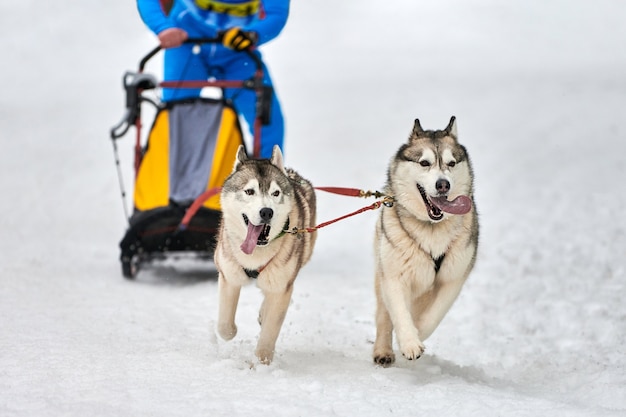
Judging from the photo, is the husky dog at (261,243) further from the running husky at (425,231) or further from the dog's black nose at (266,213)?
the running husky at (425,231)

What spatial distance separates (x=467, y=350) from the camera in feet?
14.3

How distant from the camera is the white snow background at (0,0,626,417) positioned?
305 cm

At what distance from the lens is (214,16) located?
6.22 metres

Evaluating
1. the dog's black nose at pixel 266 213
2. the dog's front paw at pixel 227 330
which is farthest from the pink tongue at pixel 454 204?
the dog's front paw at pixel 227 330

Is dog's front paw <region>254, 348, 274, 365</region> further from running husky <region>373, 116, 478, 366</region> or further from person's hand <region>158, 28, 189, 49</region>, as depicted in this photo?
person's hand <region>158, 28, 189, 49</region>

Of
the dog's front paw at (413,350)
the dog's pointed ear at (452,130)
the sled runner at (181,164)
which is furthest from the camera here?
the sled runner at (181,164)

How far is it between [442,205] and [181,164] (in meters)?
2.62

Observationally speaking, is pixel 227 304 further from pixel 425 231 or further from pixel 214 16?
pixel 214 16

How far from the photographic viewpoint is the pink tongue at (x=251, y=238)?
3355mm

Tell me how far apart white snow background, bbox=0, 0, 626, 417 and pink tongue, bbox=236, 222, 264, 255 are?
46 centimetres

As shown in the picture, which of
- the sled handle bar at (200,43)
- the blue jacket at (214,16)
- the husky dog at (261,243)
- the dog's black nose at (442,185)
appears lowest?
the husky dog at (261,243)

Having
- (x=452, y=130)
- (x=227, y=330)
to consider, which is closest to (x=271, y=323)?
(x=227, y=330)

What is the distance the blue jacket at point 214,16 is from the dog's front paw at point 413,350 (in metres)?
3.46

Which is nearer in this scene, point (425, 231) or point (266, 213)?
point (266, 213)
